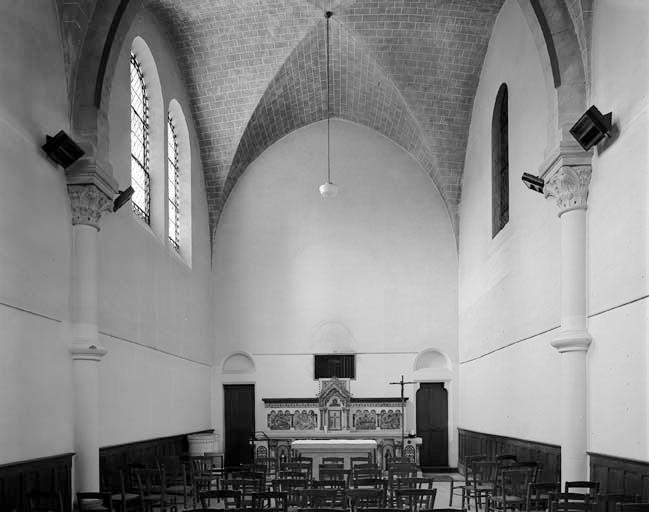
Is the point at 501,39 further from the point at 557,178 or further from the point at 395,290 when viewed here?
the point at 395,290

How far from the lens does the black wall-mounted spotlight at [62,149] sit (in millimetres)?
11977

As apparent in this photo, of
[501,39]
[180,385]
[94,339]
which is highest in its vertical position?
[501,39]

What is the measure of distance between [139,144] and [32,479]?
9.24 m

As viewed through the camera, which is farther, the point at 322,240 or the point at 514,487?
the point at 322,240

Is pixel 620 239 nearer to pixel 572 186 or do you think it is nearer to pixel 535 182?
pixel 572 186

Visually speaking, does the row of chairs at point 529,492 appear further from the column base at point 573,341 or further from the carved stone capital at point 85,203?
the carved stone capital at point 85,203

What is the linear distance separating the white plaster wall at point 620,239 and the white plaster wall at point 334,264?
12513mm

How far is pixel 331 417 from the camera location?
23.9 meters

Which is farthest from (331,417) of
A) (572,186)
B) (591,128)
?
(591,128)

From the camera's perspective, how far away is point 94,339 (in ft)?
43.6

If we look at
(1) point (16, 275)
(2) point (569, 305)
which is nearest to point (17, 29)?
(1) point (16, 275)

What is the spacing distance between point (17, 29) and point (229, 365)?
15335 millimetres

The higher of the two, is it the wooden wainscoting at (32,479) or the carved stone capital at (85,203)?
the carved stone capital at (85,203)

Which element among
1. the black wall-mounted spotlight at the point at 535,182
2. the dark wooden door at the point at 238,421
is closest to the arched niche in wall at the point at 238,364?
the dark wooden door at the point at 238,421
